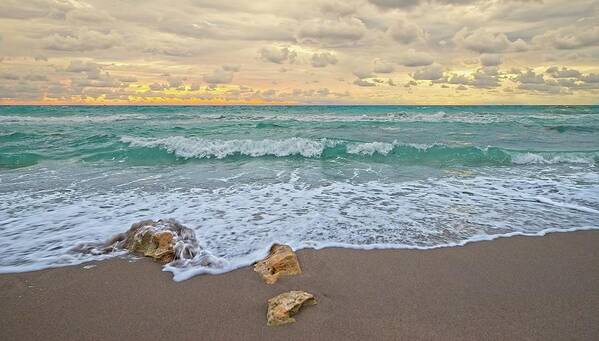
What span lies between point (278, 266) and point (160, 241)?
1.69 m

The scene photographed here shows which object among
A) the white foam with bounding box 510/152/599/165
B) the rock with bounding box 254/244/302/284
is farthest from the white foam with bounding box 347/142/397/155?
the rock with bounding box 254/244/302/284

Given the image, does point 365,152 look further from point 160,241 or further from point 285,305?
point 285,305

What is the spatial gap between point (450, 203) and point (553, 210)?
1771 mm

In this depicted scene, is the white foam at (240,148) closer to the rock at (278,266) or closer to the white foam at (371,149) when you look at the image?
the white foam at (371,149)

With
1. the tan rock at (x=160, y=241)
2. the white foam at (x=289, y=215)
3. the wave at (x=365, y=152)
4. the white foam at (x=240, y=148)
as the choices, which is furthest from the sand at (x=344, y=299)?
the white foam at (x=240, y=148)

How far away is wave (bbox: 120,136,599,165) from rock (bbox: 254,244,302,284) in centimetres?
965

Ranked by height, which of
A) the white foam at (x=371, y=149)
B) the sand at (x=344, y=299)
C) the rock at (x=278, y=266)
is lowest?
the sand at (x=344, y=299)

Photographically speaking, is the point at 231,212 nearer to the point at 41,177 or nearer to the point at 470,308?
the point at 470,308

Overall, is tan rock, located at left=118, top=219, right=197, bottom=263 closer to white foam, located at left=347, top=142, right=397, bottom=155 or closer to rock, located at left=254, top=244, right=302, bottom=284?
rock, located at left=254, top=244, right=302, bottom=284

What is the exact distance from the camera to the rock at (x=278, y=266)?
3955 millimetres

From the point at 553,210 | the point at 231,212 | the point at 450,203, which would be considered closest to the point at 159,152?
the point at 231,212

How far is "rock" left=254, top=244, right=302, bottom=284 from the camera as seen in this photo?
13.0ft

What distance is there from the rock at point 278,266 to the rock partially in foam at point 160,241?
1.00 metres

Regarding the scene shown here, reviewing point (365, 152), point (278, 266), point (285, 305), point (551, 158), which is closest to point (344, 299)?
point (285, 305)
